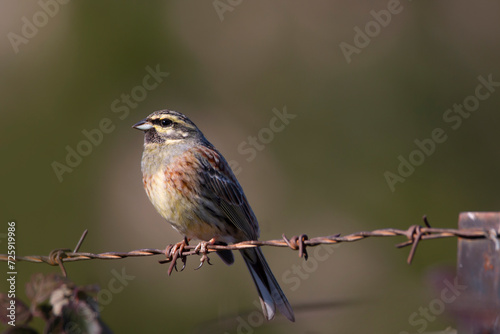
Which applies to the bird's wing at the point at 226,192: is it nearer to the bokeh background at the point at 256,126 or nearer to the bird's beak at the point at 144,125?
the bird's beak at the point at 144,125

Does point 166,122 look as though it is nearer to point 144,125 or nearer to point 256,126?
point 144,125

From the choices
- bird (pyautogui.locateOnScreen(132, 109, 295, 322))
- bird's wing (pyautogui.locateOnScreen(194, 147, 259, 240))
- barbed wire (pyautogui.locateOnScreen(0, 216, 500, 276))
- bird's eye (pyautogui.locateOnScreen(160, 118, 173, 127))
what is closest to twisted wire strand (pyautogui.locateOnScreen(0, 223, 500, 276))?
barbed wire (pyautogui.locateOnScreen(0, 216, 500, 276))

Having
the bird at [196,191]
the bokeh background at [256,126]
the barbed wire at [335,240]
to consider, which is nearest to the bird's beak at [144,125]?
the bird at [196,191]

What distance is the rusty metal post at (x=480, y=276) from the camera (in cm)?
226

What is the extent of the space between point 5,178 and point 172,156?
396cm

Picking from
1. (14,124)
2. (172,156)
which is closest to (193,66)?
(14,124)

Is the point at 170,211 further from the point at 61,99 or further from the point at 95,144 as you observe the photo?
the point at 61,99

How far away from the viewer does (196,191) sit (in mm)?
4473

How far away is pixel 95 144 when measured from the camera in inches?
334

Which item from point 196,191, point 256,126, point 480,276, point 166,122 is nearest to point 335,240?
point 480,276

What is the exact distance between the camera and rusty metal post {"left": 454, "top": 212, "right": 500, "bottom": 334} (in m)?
2.26

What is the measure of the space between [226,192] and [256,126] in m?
4.18

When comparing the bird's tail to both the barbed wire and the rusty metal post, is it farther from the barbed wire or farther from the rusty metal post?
the rusty metal post

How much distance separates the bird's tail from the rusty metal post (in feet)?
5.24
